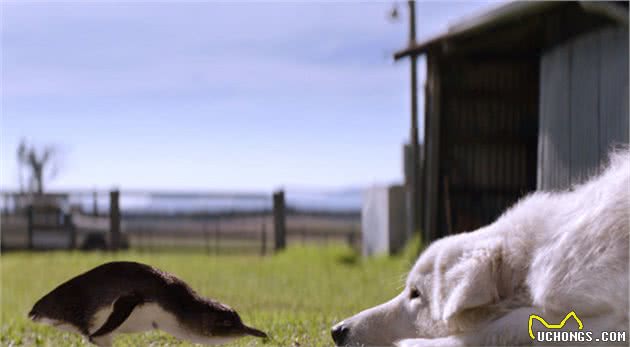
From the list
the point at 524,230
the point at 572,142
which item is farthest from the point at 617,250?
the point at 572,142

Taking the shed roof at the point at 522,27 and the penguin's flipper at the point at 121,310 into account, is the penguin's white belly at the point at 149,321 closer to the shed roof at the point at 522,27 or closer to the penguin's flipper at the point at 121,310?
the penguin's flipper at the point at 121,310

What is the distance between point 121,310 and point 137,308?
0.24ft

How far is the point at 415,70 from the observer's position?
14.8m

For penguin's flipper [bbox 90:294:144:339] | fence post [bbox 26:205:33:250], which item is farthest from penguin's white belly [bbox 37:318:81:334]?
fence post [bbox 26:205:33:250]

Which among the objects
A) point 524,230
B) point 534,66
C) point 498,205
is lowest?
point 498,205

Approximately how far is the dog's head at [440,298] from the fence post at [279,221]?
14.3 metres

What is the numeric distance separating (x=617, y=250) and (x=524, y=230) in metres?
0.44

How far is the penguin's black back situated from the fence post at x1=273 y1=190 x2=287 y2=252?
1429 centimetres

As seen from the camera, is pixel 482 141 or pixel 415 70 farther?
pixel 415 70

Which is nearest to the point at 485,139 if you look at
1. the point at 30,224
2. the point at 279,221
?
the point at 279,221

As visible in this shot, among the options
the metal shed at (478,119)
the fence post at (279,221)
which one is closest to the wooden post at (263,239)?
the fence post at (279,221)

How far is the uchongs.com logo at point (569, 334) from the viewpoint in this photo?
300 cm

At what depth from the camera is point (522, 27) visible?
10.5m

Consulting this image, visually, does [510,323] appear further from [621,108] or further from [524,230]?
[621,108]
